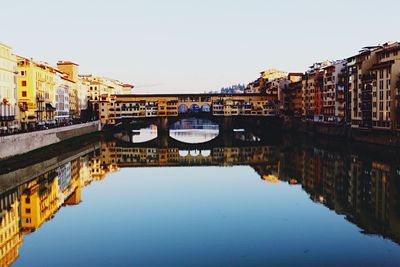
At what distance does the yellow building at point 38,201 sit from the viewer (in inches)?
760

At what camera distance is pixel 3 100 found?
134ft

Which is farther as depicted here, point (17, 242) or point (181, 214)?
point (181, 214)

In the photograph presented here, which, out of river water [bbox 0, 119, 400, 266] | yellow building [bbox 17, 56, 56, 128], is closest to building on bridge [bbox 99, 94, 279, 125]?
yellow building [bbox 17, 56, 56, 128]

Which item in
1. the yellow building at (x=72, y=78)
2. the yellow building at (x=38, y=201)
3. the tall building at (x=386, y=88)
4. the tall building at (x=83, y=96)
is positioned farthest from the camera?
the tall building at (x=83, y=96)

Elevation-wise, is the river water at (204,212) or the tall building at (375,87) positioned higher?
the tall building at (375,87)

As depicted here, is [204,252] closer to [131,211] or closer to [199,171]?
[131,211]

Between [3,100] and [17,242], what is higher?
[3,100]

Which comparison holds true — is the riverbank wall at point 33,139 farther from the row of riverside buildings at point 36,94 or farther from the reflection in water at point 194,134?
the reflection in water at point 194,134

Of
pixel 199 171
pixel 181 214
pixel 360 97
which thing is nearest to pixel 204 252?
pixel 181 214

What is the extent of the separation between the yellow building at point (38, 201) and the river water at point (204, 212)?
0.05 metres

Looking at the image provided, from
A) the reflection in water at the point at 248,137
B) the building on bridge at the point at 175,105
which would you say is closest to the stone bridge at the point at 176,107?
the building on bridge at the point at 175,105

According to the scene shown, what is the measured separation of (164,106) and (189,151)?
27657mm

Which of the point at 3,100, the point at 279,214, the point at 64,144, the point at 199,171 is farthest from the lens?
the point at 64,144

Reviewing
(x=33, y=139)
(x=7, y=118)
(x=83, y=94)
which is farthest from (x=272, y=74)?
(x=33, y=139)
